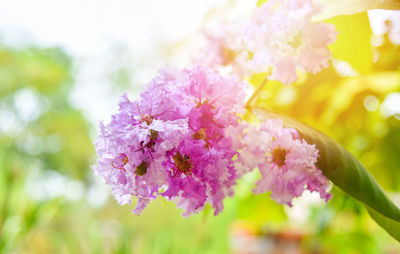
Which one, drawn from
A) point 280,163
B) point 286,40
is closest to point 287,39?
point 286,40

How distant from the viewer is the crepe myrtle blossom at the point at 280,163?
0.49 m

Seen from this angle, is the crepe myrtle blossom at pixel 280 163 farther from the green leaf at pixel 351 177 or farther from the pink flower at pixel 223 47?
the pink flower at pixel 223 47

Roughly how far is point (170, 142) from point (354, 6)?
0.92 feet

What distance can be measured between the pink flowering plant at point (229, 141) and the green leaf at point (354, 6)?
0.02 m

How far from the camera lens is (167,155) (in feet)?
1.42

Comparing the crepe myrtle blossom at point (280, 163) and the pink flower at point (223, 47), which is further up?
the pink flower at point (223, 47)

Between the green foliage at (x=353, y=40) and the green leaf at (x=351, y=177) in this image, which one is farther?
the green foliage at (x=353, y=40)

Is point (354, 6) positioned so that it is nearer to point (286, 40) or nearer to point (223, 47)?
point (286, 40)

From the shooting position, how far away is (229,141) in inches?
18.7

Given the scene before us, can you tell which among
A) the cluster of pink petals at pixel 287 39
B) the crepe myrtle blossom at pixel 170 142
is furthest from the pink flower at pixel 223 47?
the crepe myrtle blossom at pixel 170 142

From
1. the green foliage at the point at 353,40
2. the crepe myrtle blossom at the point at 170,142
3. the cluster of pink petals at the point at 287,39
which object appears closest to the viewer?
the crepe myrtle blossom at the point at 170,142

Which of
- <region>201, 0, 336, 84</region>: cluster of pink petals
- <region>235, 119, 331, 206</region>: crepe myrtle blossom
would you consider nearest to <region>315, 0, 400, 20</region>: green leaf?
<region>201, 0, 336, 84</region>: cluster of pink petals

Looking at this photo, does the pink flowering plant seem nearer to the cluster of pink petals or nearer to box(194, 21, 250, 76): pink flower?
the cluster of pink petals

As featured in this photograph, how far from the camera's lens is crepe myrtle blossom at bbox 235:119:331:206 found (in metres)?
0.49
